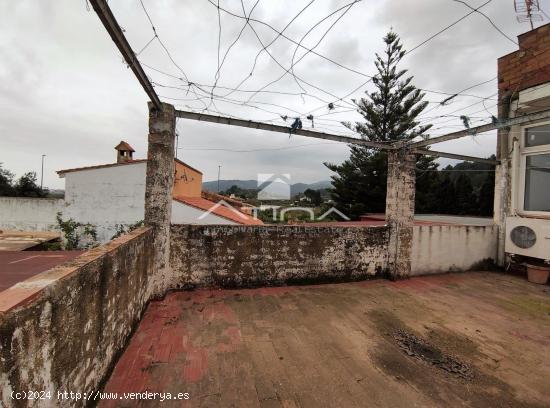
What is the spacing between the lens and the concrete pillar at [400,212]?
16.1 feet

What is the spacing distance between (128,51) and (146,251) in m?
2.07

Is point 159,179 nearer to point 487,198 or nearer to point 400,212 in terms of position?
point 400,212

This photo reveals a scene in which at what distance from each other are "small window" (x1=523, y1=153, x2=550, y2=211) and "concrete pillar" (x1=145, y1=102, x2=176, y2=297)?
7.25m

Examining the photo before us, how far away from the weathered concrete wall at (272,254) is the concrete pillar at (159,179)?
26 centimetres

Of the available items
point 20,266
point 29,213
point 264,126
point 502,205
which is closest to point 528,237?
point 502,205

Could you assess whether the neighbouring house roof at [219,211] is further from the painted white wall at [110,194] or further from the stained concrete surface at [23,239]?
the stained concrete surface at [23,239]

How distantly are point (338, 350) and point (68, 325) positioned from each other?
2.22 meters

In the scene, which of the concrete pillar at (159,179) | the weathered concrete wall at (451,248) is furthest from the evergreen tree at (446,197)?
the concrete pillar at (159,179)

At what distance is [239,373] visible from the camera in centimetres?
220

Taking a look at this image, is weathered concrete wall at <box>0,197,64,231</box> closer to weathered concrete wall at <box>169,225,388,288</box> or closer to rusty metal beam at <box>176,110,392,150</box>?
weathered concrete wall at <box>169,225,388,288</box>

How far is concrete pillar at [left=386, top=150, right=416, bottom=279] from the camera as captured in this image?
4.90 m

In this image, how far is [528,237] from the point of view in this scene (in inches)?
206

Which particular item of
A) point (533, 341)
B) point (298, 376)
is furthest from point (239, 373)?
point (533, 341)

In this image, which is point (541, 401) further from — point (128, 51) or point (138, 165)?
point (138, 165)
